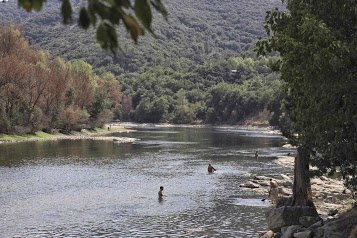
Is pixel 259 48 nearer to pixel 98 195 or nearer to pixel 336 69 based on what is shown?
pixel 336 69

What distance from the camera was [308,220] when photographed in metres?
30.1

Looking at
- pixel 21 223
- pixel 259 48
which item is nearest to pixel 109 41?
pixel 259 48

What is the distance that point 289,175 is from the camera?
6025 centimetres

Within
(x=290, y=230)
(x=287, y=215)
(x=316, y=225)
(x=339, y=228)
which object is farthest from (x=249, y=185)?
(x=339, y=228)

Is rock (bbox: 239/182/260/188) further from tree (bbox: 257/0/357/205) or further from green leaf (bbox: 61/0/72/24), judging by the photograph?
green leaf (bbox: 61/0/72/24)

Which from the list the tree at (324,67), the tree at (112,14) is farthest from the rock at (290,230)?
the tree at (112,14)

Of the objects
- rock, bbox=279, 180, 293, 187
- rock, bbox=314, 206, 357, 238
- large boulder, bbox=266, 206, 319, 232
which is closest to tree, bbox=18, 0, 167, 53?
rock, bbox=314, 206, 357, 238

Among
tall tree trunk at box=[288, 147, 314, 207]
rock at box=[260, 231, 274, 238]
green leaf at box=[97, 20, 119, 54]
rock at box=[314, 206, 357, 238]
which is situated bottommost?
rock at box=[260, 231, 274, 238]

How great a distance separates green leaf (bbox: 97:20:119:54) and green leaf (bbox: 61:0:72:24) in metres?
0.28

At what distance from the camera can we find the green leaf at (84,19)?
152 inches

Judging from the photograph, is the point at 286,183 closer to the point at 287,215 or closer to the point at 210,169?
the point at 210,169

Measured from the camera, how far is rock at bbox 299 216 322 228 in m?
29.8

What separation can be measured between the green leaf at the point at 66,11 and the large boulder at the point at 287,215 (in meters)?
28.6

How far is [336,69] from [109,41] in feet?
59.9
